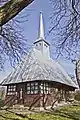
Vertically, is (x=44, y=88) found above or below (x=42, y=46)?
below

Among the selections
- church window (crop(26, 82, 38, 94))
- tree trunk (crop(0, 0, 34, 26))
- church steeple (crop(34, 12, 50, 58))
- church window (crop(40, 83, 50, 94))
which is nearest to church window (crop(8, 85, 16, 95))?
church window (crop(26, 82, 38, 94))

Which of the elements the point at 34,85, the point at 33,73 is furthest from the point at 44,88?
the point at 33,73

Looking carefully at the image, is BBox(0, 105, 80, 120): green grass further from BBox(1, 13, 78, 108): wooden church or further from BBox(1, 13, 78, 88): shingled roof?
BBox(1, 13, 78, 88): shingled roof

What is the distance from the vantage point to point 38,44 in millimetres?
29875

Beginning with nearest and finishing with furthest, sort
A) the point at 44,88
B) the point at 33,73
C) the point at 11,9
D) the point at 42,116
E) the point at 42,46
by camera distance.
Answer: the point at 11,9 → the point at 42,116 → the point at 44,88 → the point at 33,73 → the point at 42,46

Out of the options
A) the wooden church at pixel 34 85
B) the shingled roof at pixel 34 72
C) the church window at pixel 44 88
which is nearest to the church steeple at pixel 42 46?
the shingled roof at pixel 34 72

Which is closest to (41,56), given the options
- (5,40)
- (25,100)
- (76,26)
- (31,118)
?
(25,100)

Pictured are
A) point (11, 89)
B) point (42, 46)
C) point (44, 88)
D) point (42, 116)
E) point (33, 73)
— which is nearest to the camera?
point (42, 116)

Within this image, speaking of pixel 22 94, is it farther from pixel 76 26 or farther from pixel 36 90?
pixel 76 26

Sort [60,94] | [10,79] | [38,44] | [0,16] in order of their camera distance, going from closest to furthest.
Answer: [0,16], [10,79], [60,94], [38,44]

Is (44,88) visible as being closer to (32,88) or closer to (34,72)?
(32,88)

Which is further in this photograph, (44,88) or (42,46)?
(42,46)

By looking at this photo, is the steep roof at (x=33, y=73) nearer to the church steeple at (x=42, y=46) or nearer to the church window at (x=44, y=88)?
the church window at (x=44, y=88)

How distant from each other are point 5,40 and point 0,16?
541 cm
